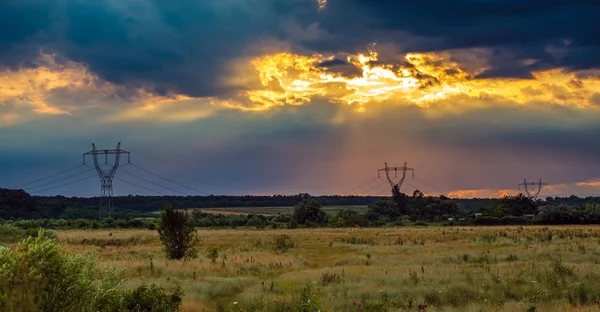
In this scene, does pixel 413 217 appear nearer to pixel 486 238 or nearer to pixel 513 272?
pixel 486 238

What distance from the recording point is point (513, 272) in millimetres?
25719

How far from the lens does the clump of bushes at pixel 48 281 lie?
10.7 m

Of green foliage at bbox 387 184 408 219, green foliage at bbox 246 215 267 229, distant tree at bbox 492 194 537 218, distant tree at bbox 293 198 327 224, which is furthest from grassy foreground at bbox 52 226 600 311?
green foliage at bbox 387 184 408 219

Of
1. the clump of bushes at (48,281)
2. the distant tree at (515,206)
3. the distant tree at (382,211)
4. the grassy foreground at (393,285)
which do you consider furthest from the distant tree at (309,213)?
the clump of bushes at (48,281)

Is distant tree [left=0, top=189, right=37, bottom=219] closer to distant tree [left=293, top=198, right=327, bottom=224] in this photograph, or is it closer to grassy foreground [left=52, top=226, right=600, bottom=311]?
distant tree [left=293, top=198, right=327, bottom=224]

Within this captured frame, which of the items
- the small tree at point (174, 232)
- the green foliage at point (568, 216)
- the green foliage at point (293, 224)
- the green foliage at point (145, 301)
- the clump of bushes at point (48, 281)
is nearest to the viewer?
the clump of bushes at point (48, 281)

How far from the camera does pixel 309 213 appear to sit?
125 metres

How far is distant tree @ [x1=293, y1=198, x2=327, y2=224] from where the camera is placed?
123 metres

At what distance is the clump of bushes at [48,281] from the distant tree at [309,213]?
10985 cm

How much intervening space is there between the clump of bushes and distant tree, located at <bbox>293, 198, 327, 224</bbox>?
10985 cm

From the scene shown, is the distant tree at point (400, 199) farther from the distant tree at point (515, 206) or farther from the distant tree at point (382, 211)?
the distant tree at point (515, 206)

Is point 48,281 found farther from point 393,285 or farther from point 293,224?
point 293,224

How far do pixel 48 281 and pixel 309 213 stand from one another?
114 metres

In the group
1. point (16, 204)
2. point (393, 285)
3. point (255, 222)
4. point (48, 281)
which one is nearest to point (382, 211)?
point (255, 222)
